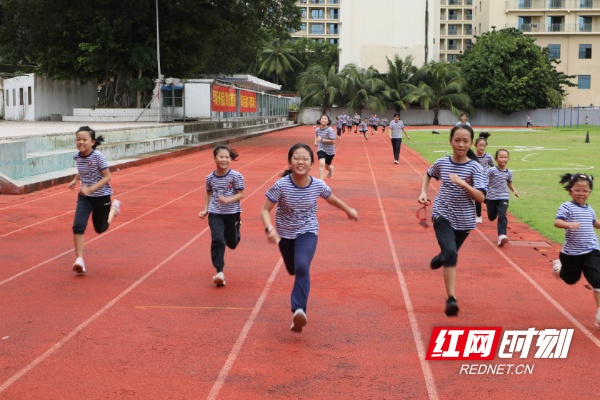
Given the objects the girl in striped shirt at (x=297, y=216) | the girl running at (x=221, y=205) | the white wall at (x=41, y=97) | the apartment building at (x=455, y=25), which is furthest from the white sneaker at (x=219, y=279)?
the apartment building at (x=455, y=25)

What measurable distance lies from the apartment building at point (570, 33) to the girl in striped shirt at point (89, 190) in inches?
2627

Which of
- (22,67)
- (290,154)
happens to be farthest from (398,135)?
(22,67)

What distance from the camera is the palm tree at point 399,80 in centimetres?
6456

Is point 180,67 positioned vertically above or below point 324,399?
above

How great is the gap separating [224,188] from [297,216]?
173 cm

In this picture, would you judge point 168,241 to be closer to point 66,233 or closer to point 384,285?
point 66,233

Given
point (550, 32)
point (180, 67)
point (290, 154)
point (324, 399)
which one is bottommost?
point (324, 399)

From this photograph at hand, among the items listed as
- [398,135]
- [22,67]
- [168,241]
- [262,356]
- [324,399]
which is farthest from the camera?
[22,67]

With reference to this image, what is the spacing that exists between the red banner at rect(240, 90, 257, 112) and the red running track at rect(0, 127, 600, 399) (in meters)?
32.5

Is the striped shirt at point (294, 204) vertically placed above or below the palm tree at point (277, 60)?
below

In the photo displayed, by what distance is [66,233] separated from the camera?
36.3 feet

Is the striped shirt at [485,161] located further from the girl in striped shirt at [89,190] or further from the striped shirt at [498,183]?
the girl in striped shirt at [89,190]

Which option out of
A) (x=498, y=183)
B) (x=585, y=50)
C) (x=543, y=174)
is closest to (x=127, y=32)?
(x=543, y=174)

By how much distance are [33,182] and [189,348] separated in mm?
11241
